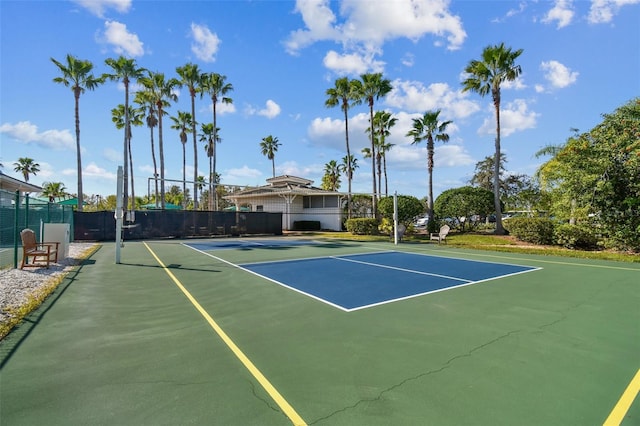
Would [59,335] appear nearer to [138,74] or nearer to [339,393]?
[339,393]

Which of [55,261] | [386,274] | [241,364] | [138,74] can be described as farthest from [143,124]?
[241,364]

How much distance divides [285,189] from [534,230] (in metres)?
21.4

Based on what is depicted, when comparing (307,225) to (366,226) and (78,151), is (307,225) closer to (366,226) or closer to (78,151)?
(366,226)

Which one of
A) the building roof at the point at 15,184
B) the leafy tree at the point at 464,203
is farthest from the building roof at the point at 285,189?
the building roof at the point at 15,184

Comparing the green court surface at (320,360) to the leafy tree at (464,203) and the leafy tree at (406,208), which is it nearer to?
the leafy tree at (464,203)

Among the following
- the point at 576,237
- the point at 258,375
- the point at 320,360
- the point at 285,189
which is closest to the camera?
the point at 258,375

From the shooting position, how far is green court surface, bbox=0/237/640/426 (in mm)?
2607

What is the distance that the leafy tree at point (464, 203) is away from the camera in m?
22.1

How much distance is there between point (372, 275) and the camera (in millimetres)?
8617

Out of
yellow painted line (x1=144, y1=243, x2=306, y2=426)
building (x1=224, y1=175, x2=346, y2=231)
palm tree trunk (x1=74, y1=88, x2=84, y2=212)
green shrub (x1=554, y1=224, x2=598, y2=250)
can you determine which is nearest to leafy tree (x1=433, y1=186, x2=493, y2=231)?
green shrub (x1=554, y1=224, x2=598, y2=250)

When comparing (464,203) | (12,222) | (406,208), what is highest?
(464,203)

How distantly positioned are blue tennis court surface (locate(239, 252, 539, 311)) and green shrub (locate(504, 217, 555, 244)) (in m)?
7.32

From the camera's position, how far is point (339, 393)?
288cm

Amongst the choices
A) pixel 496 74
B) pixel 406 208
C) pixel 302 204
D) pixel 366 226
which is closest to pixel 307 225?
pixel 302 204
